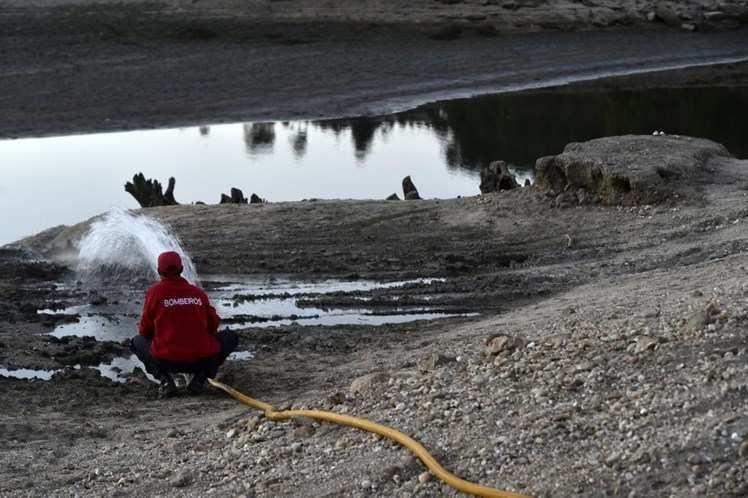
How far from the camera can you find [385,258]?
13625 mm

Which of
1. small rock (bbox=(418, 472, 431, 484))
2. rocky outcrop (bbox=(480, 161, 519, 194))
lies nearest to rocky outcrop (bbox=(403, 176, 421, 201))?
rocky outcrop (bbox=(480, 161, 519, 194))

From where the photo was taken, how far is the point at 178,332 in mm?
9148

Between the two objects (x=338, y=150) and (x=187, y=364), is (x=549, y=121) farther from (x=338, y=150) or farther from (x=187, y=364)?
(x=187, y=364)

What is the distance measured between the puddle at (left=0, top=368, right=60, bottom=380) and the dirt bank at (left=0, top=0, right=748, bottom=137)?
1416 centimetres

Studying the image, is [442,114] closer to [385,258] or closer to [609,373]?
[385,258]

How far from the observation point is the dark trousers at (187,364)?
927cm

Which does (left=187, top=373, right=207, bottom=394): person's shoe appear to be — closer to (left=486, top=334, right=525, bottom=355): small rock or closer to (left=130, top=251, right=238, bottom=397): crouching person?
(left=130, top=251, right=238, bottom=397): crouching person

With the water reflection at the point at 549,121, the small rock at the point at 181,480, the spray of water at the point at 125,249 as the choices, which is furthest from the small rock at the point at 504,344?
the water reflection at the point at 549,121

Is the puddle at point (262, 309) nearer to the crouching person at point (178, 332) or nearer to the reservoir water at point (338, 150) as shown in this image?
the crouching person at point (178, 332)

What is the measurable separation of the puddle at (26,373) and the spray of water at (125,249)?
2.74m

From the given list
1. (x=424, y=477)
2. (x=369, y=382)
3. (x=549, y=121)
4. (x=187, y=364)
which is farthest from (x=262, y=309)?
(x=549, y=121)

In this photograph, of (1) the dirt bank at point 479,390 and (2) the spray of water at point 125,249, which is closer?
(1) the dirt bank at point 479,390

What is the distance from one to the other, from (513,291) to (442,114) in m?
15.1

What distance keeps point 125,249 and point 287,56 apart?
53.2 feet
